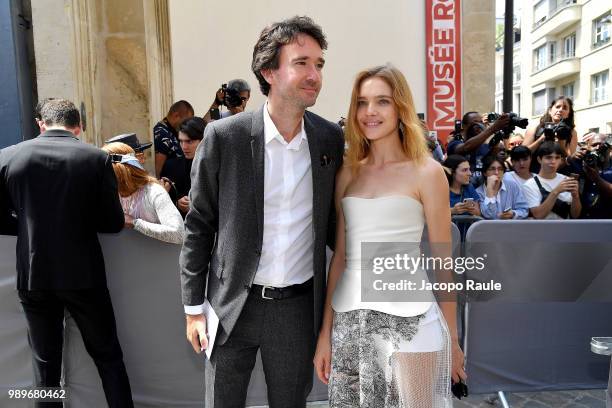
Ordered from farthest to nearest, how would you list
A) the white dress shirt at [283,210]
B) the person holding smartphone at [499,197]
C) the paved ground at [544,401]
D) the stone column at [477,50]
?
the stone column at [477,50]
the person holding smartphone at [499,197]
the paved ground at [544,401]
the white dress shirt at [283,210]

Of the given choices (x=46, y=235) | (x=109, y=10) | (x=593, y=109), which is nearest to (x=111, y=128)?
(x=109, y=10)

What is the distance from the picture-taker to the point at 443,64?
8.35m

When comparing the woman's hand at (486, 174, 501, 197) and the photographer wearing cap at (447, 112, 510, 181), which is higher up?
the photographer wearing cap at (447, 112, 510, 181)

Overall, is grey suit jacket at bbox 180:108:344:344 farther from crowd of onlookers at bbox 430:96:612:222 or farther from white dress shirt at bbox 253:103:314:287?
crowd of onlookers at bbox 430:96:612:222

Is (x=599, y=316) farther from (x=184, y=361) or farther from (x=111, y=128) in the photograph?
(x=111, y=128)

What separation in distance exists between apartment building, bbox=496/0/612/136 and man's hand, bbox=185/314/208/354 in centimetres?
3429

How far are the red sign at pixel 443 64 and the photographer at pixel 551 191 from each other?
3.79 meters

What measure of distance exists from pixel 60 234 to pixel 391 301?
72.7 inches

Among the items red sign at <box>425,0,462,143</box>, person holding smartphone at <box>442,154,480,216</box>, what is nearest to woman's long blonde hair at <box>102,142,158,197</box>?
person holding smartphone at <box>442,154,480,216</box>

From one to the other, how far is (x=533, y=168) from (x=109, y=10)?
491 centimetres

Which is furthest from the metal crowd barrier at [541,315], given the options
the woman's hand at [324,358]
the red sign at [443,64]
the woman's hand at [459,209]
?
the red sign at [443,64]

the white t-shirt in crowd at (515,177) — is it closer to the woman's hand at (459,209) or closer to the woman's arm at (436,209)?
the woman's hand at (459,209)

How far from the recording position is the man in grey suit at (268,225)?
1889 millimetres

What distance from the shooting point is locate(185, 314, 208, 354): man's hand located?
1.98 m
